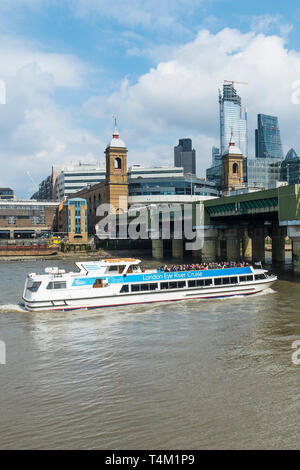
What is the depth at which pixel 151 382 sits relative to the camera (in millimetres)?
19016

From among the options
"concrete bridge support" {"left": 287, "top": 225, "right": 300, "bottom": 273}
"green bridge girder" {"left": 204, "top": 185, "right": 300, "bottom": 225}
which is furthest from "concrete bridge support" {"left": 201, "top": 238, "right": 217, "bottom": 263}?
"concrete bridge support" {"left": 287, "top": 225, "right": 300, "bottom": 273}

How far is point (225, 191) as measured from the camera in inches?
5881

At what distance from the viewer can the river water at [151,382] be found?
1446cm

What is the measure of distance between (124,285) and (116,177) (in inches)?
4071

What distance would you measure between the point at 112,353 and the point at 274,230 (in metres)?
60.0

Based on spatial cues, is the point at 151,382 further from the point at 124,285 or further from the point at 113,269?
the point at 113,269

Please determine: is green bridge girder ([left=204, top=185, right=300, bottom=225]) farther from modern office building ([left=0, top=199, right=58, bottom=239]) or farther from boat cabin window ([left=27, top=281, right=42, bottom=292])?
modern office building ([left=0, top=199, right=58, bottom=239])

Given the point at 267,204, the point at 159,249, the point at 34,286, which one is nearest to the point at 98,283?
the point at 34,286

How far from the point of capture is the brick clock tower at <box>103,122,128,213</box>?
5344 inches

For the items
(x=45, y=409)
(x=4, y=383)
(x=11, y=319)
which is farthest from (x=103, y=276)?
(x=45, y=409)

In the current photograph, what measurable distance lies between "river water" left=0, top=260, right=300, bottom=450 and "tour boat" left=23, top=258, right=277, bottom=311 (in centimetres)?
245

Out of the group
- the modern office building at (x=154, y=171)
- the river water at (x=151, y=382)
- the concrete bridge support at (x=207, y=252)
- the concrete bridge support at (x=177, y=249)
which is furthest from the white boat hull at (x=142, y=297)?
the modern office building at (x=154, y=171)

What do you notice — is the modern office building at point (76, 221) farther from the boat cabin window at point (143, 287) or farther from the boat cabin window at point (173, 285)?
the boat cabin window at point (143, 287)
